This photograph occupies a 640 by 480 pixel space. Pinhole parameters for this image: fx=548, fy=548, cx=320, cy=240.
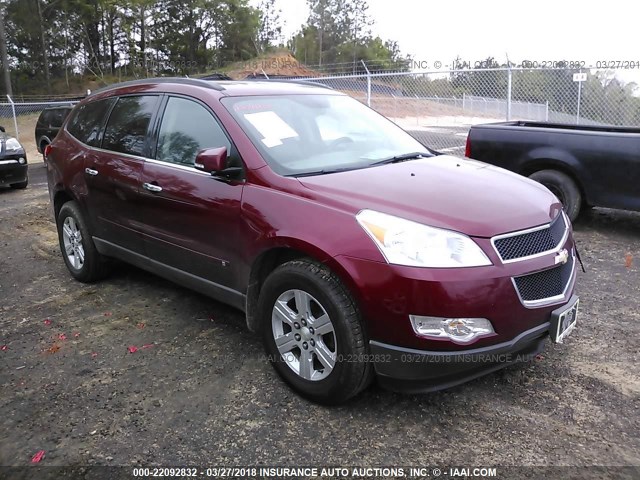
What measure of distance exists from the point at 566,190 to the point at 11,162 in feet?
32.1

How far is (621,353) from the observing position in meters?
3.54

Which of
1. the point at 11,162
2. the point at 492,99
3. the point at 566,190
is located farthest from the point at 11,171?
the point at 492,99

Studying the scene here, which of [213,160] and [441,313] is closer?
[441,313]

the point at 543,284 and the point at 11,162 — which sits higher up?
the point at 11,162

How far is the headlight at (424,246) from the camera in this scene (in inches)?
103

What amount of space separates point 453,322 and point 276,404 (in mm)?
1135

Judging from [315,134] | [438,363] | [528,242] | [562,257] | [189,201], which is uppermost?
[315,134]

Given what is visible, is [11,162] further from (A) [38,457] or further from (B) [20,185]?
(A) [38,457]

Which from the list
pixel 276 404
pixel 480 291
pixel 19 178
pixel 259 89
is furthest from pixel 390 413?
pixel 19 178

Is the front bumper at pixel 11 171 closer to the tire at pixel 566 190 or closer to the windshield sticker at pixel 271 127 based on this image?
the windshield sticker at pixel 271 127

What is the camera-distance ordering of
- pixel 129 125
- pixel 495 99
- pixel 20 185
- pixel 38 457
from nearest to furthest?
pixel 38 457
pixel 129 125
pixel 20 185
pixel 495 99

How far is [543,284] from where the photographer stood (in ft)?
9.21

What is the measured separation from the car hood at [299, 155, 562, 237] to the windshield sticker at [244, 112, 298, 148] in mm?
479

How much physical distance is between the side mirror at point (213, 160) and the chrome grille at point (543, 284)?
5.83 ft
